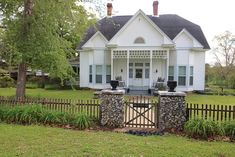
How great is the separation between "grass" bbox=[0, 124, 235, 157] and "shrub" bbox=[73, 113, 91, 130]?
650mm

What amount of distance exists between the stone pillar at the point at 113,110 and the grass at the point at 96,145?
41.4 inches

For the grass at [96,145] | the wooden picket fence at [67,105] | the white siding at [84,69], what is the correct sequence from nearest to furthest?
1. the grass at [96,145]
2. the wooden picket fence at [67,105]
3. the white siding at [84,69]

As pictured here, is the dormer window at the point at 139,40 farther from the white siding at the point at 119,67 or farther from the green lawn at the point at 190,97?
the green lawn at the point at 190,97

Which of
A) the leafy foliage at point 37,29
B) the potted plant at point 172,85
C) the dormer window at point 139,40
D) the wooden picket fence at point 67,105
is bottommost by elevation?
the wooden picket fence at point 67,105

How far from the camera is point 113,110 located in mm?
10812

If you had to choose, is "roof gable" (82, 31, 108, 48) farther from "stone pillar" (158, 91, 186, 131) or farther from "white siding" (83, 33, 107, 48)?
"stone pillar" (158, 91, 186, 131)

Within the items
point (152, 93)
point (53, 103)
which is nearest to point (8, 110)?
point (53, 103)

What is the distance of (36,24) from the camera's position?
15.4 m

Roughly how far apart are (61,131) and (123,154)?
3.30m

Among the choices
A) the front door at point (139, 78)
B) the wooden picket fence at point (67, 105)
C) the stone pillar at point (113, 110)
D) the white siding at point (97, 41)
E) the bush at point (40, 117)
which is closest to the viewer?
the bush at point (40, 117)

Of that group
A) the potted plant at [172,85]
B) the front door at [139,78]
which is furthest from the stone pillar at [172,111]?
the front door at [139,78]

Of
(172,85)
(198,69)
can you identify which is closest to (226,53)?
(198,69)

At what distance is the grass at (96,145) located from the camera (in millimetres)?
7117

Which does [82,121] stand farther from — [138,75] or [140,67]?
[140,67]
